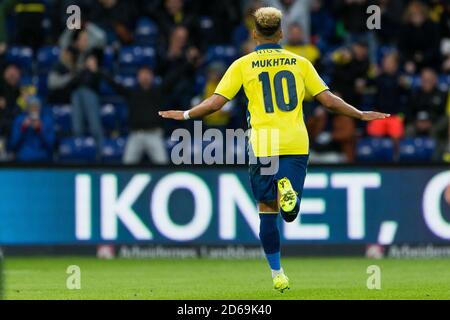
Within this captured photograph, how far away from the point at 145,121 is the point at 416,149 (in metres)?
4.32

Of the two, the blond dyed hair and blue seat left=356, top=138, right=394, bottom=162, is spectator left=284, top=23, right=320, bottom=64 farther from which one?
the blond dyed hair

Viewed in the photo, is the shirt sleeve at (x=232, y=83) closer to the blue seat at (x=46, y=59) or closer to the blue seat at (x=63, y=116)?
the blue seat at (x=63, y=116)

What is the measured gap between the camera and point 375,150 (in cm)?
2169

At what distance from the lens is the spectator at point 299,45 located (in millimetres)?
21516

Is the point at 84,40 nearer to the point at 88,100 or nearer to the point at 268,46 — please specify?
the point at 88,100

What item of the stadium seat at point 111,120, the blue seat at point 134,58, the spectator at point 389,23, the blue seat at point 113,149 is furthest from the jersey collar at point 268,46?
the spectator at point 389,23

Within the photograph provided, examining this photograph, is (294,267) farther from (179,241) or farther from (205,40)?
(205,40)

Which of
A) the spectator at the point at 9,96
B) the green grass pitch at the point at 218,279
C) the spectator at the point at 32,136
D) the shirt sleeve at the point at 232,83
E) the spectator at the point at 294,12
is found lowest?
the green grass pitch at the point at 218,279

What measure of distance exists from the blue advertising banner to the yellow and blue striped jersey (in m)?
6.01

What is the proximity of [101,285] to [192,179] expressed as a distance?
4681 millimetres

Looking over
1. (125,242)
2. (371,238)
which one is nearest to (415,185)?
(371,238)

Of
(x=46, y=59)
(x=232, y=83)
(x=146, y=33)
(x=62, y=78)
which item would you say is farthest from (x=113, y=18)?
(x=232, y=83)

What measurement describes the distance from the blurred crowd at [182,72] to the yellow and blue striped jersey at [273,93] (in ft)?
26.7

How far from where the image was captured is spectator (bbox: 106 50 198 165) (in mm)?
20703
